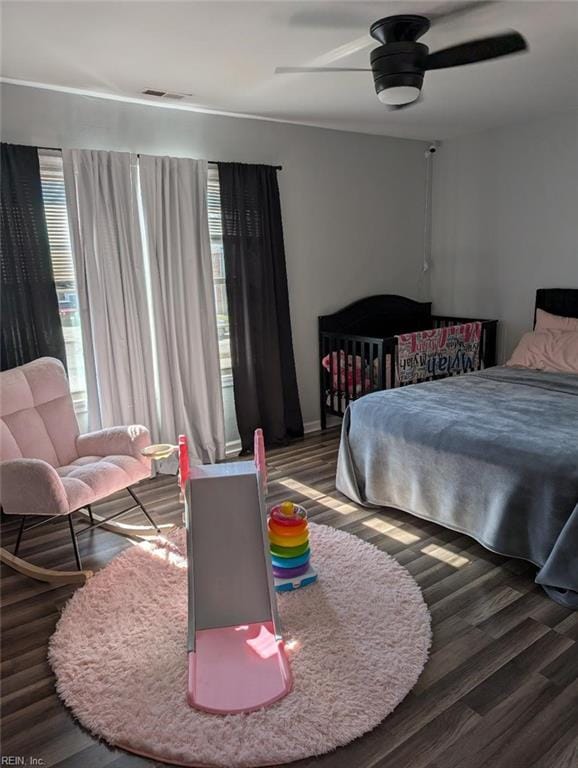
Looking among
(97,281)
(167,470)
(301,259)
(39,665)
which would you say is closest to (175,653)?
(39,665)

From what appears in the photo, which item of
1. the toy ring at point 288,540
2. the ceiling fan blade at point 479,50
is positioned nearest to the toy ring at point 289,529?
the toy ring at point 288,540

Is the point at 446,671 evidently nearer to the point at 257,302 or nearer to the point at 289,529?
the point at 289,529

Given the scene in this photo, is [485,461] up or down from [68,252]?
down

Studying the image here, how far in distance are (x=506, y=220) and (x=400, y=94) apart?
8.78ft

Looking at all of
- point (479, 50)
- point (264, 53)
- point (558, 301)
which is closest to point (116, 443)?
point (264, 53)

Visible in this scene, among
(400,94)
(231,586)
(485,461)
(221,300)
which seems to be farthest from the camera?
(221,300)

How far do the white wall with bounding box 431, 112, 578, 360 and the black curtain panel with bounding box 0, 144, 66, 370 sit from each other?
11.3 feet

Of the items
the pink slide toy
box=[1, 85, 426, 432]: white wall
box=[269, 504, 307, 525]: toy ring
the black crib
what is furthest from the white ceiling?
box=[269, 504, 307, 525]: toy ring

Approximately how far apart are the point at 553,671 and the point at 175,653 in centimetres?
133

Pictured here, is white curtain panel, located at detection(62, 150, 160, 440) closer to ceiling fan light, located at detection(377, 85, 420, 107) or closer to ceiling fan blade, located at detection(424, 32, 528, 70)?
ceiling fan light, located at detection(377, 85, 420, 107)

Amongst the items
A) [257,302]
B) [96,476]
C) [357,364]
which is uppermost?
[257,302]

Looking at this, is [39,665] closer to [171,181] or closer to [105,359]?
[105,359]

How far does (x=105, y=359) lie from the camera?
3.46m

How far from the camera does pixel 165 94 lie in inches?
130
